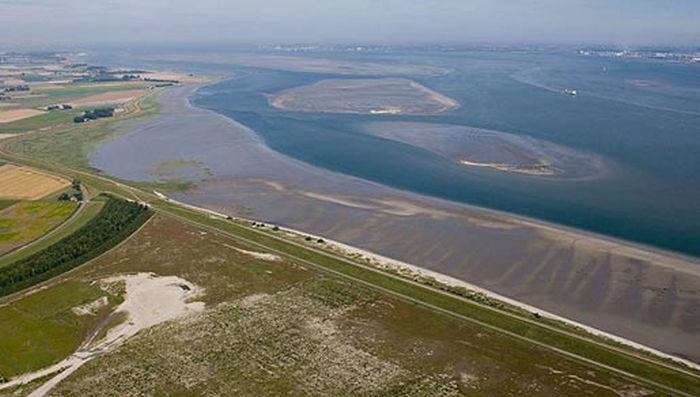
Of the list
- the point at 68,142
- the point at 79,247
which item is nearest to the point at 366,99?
the point at 68,142

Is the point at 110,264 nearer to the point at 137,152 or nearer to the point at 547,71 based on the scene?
the point at 137,152

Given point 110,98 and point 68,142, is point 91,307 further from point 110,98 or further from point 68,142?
point 110,98

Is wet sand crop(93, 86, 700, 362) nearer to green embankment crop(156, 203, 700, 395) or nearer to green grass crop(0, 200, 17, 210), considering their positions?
green embankment crop(156, 203, 700, 395)

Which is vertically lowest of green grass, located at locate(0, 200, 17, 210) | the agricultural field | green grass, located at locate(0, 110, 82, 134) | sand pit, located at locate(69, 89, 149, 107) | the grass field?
the agricultural field

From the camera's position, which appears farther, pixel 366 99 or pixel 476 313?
pixel 366 99

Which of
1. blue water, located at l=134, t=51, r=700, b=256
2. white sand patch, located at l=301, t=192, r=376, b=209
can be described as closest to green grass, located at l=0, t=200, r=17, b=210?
white sand patch, located at l=301, t=192, r=376, b=209

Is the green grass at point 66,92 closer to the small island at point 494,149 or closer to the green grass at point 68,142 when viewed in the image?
the green grass at point 68,142
